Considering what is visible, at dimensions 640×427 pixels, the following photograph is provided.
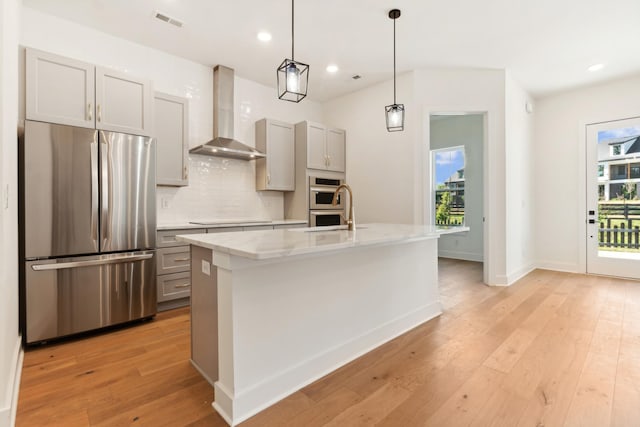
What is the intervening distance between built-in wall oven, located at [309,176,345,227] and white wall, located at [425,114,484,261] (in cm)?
290

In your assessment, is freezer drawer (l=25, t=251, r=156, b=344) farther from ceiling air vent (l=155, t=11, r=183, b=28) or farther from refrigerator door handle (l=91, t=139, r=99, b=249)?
ceiling air vent (l=155, t=11, r=183, b=28)

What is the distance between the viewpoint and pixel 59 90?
99.3 inches

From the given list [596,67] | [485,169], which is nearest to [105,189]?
[485,169]

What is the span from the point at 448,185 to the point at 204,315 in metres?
6.05

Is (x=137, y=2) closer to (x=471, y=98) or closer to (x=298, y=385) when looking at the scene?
(x=298, y=385)

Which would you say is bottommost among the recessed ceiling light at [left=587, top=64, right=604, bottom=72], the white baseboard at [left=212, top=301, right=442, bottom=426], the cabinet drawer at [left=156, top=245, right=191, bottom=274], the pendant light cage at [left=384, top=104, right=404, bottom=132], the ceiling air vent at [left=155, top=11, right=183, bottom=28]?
the white baseboard at [left=212, top=301, right=442, bottom=426]

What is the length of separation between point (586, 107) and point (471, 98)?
7.16 ft

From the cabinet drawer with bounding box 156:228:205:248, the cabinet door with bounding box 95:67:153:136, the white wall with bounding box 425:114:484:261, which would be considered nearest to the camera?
the cabinet door with bounding box 95:67:153:136

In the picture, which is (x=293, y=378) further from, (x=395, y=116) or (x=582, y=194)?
(x=582, y=194)

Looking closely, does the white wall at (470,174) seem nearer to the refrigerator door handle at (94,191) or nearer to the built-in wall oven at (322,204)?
the built-in wall oven at (322,204)

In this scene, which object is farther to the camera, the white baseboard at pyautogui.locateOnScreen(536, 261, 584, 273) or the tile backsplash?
the white baseboard at pyautogui.locateOnScreen(536, 261, 584, 273)

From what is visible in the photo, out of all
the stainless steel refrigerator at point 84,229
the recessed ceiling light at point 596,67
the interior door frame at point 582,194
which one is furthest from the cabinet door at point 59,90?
the interior door frame at point 582,194

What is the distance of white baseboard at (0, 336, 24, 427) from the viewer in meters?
1.39

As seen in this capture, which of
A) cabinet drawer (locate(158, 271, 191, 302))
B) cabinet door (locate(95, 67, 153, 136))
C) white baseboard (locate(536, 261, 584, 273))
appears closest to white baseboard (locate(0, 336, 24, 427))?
cabinet drawer (locate(158, 271, 191, 302))
